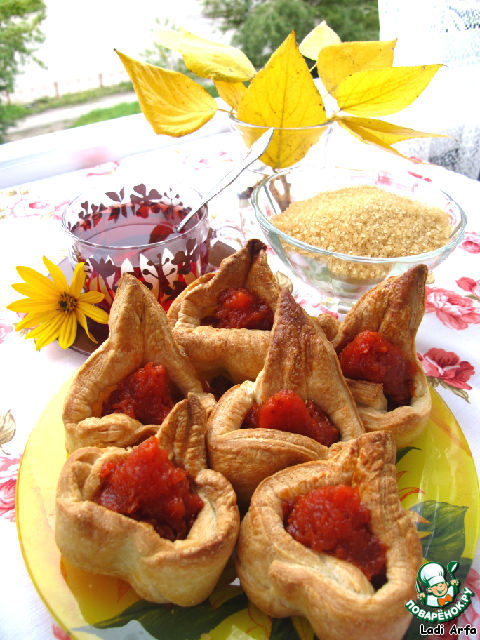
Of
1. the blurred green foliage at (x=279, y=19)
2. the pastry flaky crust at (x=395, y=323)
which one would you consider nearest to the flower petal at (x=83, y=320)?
the pastry flaky crust at (x=395, y=323)

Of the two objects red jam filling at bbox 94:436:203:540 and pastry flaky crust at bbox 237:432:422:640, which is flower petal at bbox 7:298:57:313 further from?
pastry flaky crust at bbox 237:432:422:640

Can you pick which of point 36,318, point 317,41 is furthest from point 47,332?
point 317,41

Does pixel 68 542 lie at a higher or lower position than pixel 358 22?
lower

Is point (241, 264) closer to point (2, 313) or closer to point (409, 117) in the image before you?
point (2, 313)

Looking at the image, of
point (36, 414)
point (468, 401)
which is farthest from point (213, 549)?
point (468, 401)

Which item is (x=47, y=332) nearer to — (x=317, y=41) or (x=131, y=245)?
(x=131, y=245)

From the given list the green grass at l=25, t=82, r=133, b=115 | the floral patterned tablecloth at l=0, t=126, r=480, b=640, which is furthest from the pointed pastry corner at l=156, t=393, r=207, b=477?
the green grass at l=25, t=82, r=133, b=115

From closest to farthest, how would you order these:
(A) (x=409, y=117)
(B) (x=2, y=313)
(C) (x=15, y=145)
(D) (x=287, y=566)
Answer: (D) (x=287, y=566), (B) (x=2, y=313), (C) (x=15, y=145), (A) (x=409, y=117)
